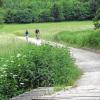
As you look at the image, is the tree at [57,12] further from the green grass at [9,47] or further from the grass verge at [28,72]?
the grass verge at [28,72]

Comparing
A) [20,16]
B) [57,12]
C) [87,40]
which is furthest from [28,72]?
[57,12]

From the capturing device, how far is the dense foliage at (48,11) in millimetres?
135875

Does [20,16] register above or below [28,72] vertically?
below

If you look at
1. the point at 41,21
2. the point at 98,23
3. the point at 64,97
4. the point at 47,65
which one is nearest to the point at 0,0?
the point at 98,23

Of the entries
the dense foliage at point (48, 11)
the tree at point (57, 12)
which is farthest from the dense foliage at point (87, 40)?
the tree at point (57, 12)

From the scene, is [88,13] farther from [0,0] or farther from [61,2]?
[0,0]

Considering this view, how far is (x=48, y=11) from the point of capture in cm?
14588

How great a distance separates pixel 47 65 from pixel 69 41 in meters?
34.3

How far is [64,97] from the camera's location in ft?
38.0

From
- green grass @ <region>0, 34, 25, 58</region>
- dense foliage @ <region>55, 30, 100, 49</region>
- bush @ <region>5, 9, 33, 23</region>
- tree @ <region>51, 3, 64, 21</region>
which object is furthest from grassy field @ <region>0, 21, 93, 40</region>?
tree @ <region>51, 3, 64, 21</region>

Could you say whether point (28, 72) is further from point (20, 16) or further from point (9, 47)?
point (20, 16)

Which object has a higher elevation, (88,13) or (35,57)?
(35,57)

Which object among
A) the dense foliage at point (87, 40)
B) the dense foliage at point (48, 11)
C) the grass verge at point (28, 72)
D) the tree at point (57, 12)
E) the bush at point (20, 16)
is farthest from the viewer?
the tree at point (57, 12)

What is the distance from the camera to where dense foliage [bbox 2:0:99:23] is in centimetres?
13588
